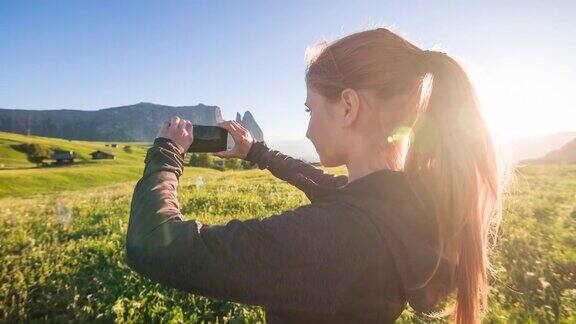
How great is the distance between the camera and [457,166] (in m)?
2.34

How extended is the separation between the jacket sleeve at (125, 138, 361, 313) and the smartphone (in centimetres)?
113

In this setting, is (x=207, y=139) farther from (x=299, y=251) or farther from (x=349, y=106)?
(x=299, y=251)

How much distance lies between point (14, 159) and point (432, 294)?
160 meters

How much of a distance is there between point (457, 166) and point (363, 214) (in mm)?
731

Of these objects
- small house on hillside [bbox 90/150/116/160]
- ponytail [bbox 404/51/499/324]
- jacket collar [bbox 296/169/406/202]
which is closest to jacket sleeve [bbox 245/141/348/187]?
ponytail [bbox 404/51/499/324]

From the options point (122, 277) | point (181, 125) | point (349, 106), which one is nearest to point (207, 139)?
point (181, 125)

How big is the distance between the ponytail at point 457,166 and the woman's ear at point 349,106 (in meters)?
0.40

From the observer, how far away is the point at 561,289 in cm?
605

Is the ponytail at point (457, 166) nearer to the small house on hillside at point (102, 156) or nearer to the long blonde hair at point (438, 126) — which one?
the long blonde hair at point (438, 126)

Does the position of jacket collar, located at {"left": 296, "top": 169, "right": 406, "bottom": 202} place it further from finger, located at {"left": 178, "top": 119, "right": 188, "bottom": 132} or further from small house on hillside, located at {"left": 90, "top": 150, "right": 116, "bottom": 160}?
small house on hillside, located at {"left": 90, "top": 150, "right": 116, "bottom": 160}

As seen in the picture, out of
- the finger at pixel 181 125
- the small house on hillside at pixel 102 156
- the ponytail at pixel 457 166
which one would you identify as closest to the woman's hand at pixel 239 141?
the finger at pixel 181 125

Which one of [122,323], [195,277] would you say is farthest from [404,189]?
[122,323]

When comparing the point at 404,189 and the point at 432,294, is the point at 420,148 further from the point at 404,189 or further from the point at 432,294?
the point at 432,294

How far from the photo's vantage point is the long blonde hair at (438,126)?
7.68 feet
